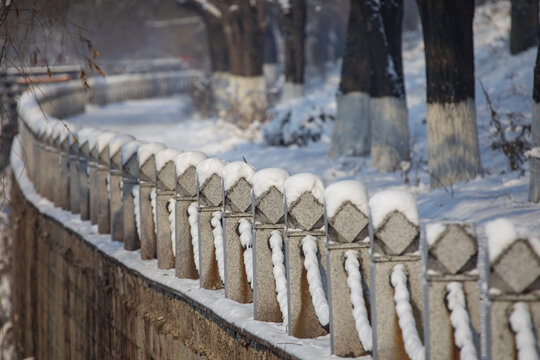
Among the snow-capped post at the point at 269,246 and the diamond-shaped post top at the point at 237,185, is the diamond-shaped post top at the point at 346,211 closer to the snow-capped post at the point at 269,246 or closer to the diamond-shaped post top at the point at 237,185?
the snow-capped post at the point at 269,246

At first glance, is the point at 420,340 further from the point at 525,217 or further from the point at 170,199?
the point at 525,217

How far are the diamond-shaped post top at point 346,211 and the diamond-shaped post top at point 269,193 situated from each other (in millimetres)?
638

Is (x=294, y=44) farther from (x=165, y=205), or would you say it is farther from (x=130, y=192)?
(x=165, y=205)

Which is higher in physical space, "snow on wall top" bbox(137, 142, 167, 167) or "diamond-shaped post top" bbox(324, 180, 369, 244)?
"snow on wall top" bbox(137, 142, 167, 167)

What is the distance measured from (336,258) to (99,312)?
3.85 metres

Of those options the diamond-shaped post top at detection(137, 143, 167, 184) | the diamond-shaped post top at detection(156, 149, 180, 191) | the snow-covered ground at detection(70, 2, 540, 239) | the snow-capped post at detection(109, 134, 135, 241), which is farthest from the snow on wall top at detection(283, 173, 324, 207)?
the snow-capped post at detection(109, 134, 135, 241)

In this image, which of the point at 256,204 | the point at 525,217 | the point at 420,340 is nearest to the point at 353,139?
the point at 525,217

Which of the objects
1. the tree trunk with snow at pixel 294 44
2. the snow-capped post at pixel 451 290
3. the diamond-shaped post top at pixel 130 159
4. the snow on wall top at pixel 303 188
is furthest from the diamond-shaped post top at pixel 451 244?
the tree trunk with snow at pixel 294 44

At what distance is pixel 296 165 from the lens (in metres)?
13.1

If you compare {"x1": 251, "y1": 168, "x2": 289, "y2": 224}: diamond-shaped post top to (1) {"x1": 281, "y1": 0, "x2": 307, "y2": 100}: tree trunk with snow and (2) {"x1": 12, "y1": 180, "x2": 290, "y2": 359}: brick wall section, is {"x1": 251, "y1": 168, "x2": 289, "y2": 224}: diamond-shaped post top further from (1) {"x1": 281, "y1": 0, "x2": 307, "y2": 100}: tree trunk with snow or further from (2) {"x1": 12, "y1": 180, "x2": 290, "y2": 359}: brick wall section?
(1) {"x1": 281, "y1": 0, "x2": 307, "y2": 100}: tree trunk with snow

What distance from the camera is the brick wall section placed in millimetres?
5527

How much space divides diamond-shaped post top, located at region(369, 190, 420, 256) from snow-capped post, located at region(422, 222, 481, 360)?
20 centimetres

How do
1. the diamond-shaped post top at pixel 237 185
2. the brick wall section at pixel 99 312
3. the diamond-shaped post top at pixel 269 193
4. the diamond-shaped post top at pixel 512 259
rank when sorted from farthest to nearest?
the brick wall section at pixel 99 312 → the diamond-shaped post top at pixel 237 185 → the diamond-shaped post top at pixel 269 193 → the diamond-shaped post top at pixel 512 259

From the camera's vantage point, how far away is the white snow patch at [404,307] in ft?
12.8
